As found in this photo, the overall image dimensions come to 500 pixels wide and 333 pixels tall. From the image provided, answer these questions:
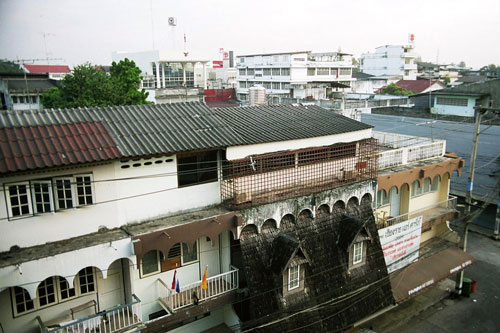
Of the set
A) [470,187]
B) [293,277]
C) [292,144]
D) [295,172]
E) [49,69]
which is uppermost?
[49,69]

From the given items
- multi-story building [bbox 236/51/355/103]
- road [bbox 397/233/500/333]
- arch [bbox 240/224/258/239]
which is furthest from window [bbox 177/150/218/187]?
multi-story building [bbox 236/51/355/103]

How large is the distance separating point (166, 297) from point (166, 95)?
31.3 m

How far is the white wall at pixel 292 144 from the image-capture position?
1586cm

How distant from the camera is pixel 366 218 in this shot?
19.5m

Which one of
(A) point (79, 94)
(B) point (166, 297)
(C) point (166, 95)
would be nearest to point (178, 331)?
(B) point (166, 297)

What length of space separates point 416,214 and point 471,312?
5966 mm

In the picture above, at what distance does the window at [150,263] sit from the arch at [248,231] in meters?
3.41

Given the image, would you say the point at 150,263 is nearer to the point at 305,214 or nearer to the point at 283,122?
the point at 305,214

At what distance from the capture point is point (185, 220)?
14.6m

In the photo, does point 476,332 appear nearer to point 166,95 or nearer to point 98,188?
point 98,188

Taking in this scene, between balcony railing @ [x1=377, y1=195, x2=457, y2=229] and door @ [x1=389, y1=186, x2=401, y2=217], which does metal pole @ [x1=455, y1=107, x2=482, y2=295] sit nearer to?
balcony railing @ [x1=377, y1=195, x2=457, y2=229]

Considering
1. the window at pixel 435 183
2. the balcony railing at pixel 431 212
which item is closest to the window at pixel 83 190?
the balcony railing at pixel 431 212

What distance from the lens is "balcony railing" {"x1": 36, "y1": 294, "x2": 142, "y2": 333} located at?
12.2m

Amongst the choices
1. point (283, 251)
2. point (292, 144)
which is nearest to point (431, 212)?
point (292, 144)
